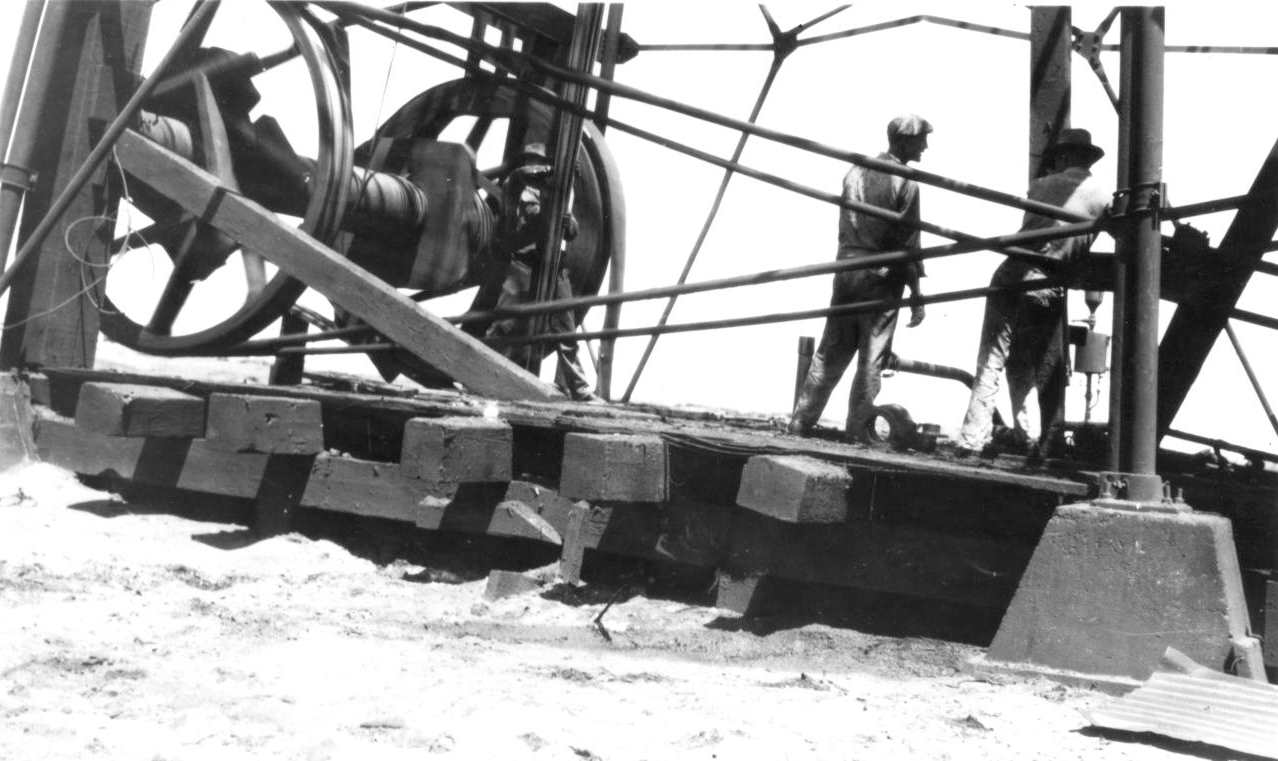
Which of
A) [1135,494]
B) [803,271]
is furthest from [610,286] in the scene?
[1135,494]

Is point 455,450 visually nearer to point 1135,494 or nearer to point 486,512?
point 486,512

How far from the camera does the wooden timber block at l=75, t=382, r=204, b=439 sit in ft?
17.2

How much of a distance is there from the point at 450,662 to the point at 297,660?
40 centimetres

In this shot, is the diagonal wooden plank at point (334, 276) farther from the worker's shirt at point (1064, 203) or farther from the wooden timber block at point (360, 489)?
the worker's shirt at point (1064, 203)

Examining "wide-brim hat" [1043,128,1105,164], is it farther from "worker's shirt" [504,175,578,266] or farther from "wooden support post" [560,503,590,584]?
"worker's shirt" [504,175,578,266]

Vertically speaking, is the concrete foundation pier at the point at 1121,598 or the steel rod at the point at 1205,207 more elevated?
the steel rod at the point at 1205,207

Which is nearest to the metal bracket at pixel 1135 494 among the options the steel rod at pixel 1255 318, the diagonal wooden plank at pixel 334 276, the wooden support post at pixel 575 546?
the steel rod at pixel 1255 318

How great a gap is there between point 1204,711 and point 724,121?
239cm

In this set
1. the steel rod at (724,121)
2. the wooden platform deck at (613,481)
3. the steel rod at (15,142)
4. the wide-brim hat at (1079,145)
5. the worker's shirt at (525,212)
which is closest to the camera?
the wooden platform deck at (613,481)

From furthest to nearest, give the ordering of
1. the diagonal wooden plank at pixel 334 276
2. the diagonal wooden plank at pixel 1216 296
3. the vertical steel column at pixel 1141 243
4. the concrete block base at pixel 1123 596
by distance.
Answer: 1. the diagonal wooden plank at pixel 334 276
2. the diagonal wooden plank at pixel 1216 296
3. the vertical steel column at pixel 1141 243
4. the concrete block base at pixel 1123 596

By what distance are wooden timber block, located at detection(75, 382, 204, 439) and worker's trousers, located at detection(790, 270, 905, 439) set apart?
8.56 feet

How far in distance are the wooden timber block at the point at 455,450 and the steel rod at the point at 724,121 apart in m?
1.24

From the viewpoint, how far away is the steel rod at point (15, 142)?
609 centimetres

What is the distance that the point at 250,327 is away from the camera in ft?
20.5
